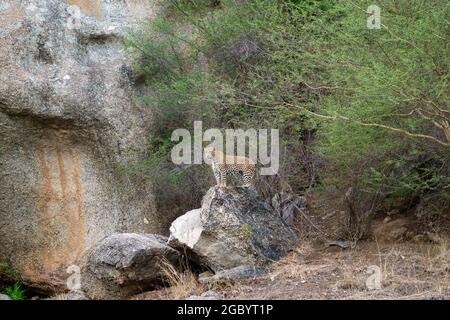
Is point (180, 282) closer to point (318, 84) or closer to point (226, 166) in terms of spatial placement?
point (226, 166)

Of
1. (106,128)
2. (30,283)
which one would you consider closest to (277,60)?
(106,128)

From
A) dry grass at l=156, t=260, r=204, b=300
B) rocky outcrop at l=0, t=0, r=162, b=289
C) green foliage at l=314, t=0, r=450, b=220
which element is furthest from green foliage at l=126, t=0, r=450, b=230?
dry grass at l=156, t=260, r=204, b=300

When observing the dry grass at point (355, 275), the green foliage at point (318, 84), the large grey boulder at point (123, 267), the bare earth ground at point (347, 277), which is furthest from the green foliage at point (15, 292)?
the dry grass at point (355, 275)

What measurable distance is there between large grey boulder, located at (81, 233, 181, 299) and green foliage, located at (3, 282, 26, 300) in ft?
12.8

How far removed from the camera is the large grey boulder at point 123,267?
11.0m

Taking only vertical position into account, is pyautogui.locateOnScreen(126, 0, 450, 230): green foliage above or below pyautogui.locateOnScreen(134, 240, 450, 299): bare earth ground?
above

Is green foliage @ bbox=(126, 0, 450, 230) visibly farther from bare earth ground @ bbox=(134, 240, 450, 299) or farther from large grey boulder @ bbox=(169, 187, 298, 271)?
large grey boulder @ bbox=(169, 187, 298, 271)

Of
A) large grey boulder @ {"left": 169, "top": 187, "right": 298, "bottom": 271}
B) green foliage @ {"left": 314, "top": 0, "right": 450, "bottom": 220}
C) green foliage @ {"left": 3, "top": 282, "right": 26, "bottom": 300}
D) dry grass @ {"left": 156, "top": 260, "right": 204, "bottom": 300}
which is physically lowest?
green foliage @ {"left": 3, "top": 282, "right": 26, "bottom": 300}

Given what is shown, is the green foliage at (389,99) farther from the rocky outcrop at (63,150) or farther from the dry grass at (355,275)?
the rocky outcrop at (63,150)

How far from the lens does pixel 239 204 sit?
11.5m

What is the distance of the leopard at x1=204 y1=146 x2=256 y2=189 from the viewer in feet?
38.4

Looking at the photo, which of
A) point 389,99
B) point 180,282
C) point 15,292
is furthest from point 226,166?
point 15,292

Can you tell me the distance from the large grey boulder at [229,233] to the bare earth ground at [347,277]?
31 centimetres

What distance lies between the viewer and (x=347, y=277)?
1021cm
